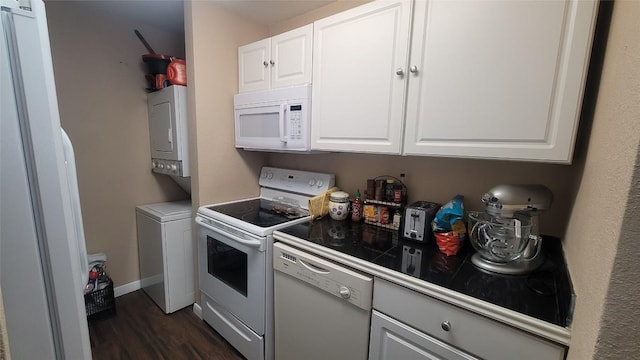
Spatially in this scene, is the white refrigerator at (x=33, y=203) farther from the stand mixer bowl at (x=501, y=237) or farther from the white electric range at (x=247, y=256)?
the stand mixer bowl at (x=501, y=237)

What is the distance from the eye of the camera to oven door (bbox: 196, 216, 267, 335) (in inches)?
60.2

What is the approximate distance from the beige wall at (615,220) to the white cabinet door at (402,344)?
36cm

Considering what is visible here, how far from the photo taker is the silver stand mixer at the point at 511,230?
105cm

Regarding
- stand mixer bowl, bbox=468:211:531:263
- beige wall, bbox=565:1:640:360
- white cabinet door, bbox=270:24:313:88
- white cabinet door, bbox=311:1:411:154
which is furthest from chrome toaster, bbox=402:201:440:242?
white cabinet door, bbox=270:24:313:88

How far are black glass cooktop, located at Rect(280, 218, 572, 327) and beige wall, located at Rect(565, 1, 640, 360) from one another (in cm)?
14

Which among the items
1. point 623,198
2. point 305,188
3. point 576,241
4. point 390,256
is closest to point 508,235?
point 576,241

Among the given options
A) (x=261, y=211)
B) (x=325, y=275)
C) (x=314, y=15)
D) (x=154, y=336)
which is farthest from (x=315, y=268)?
(x=314, y=15)

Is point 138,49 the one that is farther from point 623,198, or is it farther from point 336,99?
point 623,198

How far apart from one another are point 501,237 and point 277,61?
1589 millimetres

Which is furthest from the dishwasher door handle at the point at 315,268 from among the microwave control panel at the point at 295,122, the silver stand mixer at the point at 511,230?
the microwave control panel at the point at 295,122

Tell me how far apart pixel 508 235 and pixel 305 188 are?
1.30 metres

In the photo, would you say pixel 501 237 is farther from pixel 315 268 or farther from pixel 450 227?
pixel 315 268

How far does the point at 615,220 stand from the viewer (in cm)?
51

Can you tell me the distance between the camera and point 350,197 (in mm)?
1917
